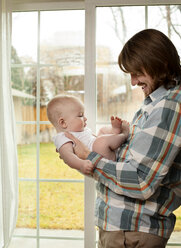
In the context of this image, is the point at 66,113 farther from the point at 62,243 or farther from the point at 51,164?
the point at 62,243

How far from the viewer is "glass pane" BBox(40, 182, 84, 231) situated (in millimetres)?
2473

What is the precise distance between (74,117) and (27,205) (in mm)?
1004

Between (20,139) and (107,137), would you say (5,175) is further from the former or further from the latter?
(107,137)

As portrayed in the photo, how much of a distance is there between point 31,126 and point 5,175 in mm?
425

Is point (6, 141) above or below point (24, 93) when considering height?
below

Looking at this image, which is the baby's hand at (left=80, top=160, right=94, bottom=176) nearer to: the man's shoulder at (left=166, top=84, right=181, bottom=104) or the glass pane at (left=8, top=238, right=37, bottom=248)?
the man's shoulder at (left=166, top=84, right=181, bottom=104)

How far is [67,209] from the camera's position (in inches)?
98.3

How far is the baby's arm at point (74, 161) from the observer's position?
5.00 feet

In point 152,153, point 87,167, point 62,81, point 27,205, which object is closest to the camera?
point 152,153

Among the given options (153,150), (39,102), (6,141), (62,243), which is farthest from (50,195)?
(153,150)

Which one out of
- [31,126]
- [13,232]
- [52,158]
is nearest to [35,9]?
[31,126]

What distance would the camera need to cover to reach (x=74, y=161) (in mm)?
1577

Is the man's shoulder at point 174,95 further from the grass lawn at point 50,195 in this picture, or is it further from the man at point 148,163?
the grass lawn at point 50,195

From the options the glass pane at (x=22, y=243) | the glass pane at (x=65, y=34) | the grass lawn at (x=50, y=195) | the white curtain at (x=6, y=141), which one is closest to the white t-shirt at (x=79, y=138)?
the white curtain at (x=6, y=141)
